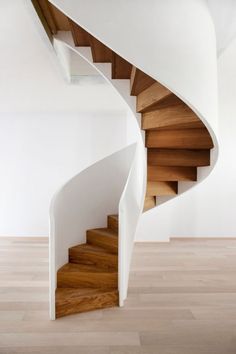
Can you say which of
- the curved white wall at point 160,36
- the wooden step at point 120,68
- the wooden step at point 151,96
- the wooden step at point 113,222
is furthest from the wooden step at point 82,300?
the wooden step at point 120,68

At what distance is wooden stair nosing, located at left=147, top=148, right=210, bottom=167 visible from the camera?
9.91 ft

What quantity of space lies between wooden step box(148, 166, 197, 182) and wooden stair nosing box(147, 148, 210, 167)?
0.50 ft

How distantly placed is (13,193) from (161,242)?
2.89 metres

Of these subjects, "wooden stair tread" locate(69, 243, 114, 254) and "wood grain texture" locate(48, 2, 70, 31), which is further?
"wooden stair tread" locate(69, 243, 114, 254)

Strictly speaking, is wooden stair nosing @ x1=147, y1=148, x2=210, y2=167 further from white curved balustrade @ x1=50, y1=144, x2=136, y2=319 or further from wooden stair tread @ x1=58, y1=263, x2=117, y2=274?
wooden stair tread @ x1=58, y1=263, x2=117, y2=274

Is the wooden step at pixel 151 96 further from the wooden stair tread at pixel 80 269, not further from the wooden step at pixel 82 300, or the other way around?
the wooden step at pixel 82 300

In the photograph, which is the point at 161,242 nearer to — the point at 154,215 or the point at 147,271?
the point at 154,215

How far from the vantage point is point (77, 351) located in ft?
A: 7.16

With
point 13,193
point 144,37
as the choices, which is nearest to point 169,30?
point 144,37

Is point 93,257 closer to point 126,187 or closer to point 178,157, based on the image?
point 126,187

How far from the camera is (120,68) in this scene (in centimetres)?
255

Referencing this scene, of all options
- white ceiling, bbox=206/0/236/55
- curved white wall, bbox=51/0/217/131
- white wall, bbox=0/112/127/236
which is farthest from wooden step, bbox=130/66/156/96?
white wall, bbox=0/112/127/236

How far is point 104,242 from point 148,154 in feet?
3.55

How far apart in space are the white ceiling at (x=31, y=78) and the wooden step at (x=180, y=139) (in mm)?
1254
